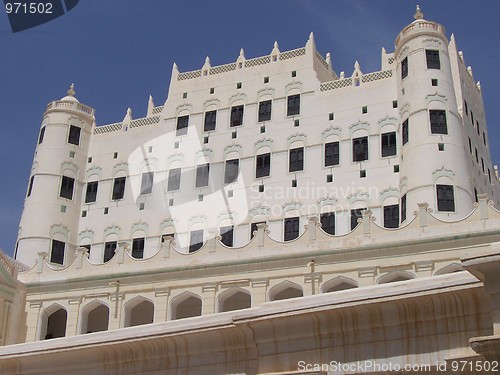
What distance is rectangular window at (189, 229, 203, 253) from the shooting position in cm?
4012

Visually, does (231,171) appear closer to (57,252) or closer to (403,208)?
(403,208)

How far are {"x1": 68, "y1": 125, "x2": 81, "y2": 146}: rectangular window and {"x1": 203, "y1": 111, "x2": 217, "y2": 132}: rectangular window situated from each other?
7845 millimetres

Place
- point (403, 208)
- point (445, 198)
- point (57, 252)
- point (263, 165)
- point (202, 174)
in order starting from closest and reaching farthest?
point (445, 198) → point (403, 208) → point (263, 165) → point (57, 252) → point (202, 174)

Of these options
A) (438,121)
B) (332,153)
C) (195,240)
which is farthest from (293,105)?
(195,240)

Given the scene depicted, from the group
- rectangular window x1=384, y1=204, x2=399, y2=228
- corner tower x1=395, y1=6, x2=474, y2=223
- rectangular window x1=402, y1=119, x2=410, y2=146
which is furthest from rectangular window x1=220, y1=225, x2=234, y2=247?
rectangular window x1=402, y1=119, x2=410, y2=146

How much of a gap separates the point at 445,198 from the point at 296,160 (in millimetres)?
9057

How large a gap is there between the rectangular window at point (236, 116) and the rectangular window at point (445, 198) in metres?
13.2

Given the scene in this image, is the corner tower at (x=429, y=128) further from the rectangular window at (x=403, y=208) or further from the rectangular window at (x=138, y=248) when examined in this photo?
the rectangular window at (x=138, y=248)

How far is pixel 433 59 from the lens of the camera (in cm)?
3816

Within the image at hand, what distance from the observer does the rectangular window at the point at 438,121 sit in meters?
36.5

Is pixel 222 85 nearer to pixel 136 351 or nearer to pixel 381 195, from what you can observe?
pixel 381 195

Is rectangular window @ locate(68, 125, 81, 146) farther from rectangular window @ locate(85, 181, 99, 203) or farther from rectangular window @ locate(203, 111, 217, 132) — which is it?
rectangular window @ locate(203, 111, 217, 132)

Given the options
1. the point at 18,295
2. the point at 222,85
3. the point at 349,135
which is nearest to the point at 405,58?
the point at 349,135

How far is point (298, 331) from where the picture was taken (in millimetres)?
11328
